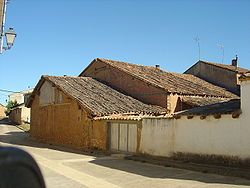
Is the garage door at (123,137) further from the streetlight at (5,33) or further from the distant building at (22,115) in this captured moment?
the distant building at (22,115)

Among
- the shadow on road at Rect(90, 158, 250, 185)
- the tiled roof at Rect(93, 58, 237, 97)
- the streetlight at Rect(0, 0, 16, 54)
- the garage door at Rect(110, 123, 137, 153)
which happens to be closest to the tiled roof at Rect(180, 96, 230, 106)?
the tiled roof at Rect(93, 58, 237, 97)

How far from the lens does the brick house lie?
25.6 m

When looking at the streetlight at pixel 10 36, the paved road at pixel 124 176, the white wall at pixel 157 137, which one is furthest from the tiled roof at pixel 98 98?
the streetlight at pixel 10 36

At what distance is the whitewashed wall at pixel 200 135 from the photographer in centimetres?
1308

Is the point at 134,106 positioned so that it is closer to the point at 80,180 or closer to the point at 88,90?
the point at 88,90

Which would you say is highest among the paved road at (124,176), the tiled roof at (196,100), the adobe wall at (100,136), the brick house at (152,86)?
the brick house at (152,86)

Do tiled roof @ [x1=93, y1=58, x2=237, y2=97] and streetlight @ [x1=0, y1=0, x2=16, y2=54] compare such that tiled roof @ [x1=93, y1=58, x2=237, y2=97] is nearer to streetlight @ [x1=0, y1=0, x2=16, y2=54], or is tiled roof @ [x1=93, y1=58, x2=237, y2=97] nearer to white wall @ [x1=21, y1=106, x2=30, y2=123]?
streetlight @ [x1=0, y1=0, x2=16, y2=54]

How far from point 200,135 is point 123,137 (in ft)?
21.5

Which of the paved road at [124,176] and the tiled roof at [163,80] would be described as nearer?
the paved road at [124,176]

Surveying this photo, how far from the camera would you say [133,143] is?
64.1 feet

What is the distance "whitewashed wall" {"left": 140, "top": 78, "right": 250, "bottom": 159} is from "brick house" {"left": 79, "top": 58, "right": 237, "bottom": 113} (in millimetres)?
7495

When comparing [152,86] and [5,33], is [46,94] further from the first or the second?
[5,33]

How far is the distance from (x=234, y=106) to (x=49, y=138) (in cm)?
1790

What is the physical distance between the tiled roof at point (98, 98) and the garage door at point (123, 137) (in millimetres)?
1728
